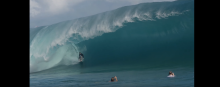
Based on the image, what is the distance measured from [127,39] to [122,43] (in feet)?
1.32

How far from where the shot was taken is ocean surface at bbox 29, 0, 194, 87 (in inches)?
478

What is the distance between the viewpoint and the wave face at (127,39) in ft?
41.0

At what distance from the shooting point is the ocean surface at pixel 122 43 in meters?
12.1

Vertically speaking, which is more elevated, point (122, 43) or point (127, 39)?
point (127, 39)

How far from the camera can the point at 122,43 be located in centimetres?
1393

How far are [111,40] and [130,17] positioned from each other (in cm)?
180

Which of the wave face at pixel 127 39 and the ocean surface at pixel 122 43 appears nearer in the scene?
the ocean surface at pixel 122 43

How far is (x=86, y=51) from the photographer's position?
14680 mm

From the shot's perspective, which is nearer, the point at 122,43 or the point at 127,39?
the point at 127,39

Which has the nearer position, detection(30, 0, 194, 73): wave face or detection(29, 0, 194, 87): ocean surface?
detection(29, 0, 194, 87): ocean surface
